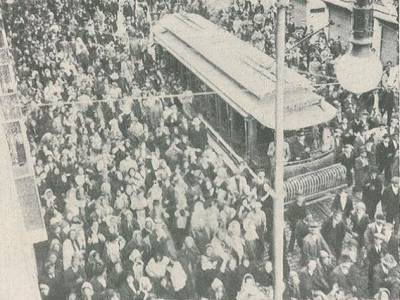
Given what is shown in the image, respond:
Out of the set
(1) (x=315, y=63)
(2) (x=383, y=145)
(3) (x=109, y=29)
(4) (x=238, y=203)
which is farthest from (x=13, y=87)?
(2) (x=383, y=145)

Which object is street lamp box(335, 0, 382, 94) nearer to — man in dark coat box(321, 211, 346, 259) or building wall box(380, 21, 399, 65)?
building wall box(380, 21, 399, 65)

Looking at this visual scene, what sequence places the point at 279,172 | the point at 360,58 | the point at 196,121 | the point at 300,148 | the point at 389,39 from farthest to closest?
the point at 196,121 → the point at 300,148 → the point at 389,39 → the point at 279,172 → the point at 360,58

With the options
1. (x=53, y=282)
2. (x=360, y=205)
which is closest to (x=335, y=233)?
(x=360, y=205)

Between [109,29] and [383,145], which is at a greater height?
[109,29]

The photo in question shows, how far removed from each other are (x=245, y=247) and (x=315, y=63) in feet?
5.03

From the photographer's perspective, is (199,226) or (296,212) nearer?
(296,212)

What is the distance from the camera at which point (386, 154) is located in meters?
4.69

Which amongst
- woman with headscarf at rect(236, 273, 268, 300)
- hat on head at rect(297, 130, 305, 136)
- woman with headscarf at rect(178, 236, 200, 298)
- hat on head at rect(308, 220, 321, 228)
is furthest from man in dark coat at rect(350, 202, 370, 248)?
woman with headscarf at rect(178, 236, 200, 298)

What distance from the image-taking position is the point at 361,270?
464 cm

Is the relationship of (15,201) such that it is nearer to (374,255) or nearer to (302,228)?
(302,228)

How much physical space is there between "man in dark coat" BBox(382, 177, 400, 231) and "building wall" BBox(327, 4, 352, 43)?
1191 mm

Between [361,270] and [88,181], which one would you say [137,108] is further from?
[361,270]

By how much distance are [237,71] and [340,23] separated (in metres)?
0.85

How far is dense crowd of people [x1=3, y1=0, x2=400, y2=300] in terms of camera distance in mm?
4637
